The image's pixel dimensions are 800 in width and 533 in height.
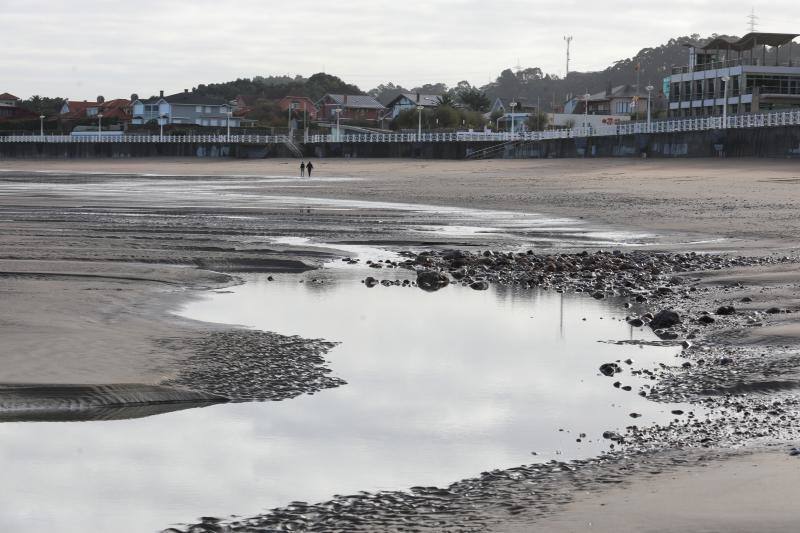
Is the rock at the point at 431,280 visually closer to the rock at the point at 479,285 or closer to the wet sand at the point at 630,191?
the rock at the point at 479,285

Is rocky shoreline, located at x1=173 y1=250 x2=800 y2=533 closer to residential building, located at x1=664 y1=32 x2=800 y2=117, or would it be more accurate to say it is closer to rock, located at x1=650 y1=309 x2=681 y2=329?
rock, located at x1=650 y1=309 x2=681 y2=329

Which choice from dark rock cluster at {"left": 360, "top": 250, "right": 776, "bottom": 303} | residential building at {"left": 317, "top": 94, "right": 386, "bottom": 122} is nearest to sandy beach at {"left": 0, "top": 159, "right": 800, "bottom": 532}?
dark rock cluster at {"left": 360, "top": 250, "right": 776, "bottom": 303}

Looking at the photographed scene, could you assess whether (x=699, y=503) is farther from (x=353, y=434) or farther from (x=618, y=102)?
(x=618, y=102)

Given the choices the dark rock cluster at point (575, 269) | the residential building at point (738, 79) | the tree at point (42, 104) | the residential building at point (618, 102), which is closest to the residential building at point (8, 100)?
the tree at point (42, 104)

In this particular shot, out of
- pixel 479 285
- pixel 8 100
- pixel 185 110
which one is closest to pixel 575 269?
pixel 479 285

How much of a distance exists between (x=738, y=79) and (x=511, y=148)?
17977 mm

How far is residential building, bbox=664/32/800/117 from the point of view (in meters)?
74.6

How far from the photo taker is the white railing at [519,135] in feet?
175

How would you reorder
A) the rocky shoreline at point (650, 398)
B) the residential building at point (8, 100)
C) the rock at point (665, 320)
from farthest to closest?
the residential building at point (8, 100) → the rock at point (665, 320) → the rocky shoreline at point (650, 398)

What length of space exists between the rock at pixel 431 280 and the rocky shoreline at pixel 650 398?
0.8 inches

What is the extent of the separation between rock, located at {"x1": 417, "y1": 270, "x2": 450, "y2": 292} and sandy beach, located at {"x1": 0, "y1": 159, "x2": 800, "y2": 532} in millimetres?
2227

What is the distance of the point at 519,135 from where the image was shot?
72750 millimetres

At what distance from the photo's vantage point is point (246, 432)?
6398 mm

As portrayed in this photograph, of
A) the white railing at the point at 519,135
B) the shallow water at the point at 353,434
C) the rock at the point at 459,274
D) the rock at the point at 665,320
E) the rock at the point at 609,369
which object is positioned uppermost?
the white railing at the point at 519,135
